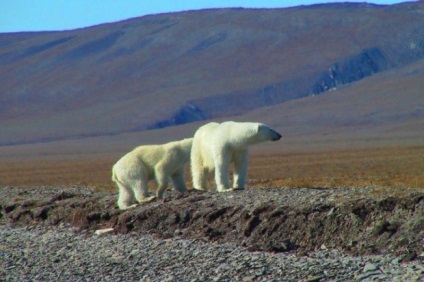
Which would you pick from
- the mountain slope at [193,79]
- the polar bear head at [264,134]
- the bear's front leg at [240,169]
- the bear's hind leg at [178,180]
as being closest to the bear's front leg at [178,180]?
the bear's hind leg at [178,180]

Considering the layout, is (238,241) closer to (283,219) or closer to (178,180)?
(283,219)

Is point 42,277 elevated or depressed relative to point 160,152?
depressed

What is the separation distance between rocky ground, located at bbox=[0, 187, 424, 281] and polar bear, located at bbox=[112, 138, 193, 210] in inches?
16.8

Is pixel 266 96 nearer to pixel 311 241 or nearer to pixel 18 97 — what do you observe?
pixel 18 97

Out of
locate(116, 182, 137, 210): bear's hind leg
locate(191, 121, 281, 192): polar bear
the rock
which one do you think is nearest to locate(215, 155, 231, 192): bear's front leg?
locate(191, 121, 281, 192): polar bear

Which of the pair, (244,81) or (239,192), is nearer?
(239,192)

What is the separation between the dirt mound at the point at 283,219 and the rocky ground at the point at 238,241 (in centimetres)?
1

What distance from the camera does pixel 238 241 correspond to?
1380 centimetres

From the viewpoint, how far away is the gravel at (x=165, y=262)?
37.6ft

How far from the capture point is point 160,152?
16891 millimetres

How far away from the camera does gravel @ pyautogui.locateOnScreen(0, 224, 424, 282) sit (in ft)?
37.6

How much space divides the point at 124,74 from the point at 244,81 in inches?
971

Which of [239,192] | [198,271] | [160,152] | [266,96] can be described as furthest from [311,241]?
[266,96]

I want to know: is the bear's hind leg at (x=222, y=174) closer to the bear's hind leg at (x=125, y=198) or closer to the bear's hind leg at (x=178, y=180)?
the bear's hind leg at (x=178, y=180)
